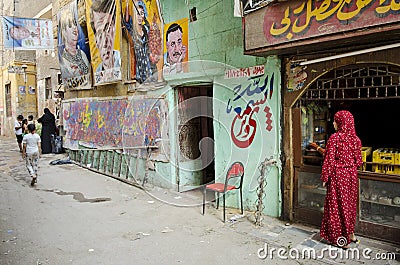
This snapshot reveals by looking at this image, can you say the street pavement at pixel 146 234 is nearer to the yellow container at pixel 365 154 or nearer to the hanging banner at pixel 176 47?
the yellow container at pixel 365 154

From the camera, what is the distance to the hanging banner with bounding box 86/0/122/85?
9398 millimetres

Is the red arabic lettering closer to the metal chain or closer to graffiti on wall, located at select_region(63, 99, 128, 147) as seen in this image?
the metal chain

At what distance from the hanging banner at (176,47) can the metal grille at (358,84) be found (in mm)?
3125

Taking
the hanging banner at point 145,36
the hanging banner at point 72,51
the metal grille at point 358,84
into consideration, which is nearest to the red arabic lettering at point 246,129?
the metal grille at point 358,84

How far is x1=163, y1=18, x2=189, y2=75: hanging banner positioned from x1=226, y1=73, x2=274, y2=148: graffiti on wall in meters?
1.66

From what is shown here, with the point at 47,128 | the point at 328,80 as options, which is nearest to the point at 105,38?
the point at 47,128

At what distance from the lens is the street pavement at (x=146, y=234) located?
4.48 metres

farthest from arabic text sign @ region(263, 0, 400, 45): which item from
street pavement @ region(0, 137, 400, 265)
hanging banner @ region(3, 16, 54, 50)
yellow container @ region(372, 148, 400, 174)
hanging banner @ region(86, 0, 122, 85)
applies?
hanging banner @ region(3, 16, 54, 50)

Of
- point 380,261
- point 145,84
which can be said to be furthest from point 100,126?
point 380,261

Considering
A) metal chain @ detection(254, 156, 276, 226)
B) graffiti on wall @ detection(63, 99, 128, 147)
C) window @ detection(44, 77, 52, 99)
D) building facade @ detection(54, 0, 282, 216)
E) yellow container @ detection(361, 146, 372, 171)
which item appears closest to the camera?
yellow container @ detection(361, 146, 372, 171)

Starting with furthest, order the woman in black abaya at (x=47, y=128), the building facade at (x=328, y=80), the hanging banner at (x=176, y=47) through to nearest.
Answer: the woman in black abaya at (x=47, y=128), the hanging banner at (x=176, y=47), the building facade at (x=328, y=80)

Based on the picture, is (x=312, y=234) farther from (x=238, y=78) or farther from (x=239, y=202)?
(x=238, y=78)

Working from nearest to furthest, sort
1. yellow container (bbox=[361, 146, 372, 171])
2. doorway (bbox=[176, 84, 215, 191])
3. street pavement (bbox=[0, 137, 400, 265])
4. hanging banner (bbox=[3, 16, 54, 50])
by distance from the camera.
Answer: street pavement (bbox=[0, 137, 400, 265]) → yellow container (bbox=[361, 146, 372, 171]) → doorway (bbox=[176, 84, 215, 191]) → hanging banner (bbox=[3, 16, 54, 50])

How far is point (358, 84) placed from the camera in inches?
192
